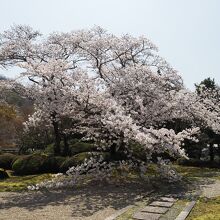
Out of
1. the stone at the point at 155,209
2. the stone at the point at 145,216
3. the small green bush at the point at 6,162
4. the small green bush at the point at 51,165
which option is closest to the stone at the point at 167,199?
the stone at the point at 155,209

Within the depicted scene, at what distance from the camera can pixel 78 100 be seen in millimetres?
16250

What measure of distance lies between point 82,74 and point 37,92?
8.55ft

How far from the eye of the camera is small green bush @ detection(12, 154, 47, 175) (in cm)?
2069

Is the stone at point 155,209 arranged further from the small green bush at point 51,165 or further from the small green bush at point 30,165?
the small green bush at point 30,165

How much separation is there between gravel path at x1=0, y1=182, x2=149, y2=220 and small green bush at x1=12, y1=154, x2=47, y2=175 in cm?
621

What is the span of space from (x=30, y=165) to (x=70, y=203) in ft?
30.4

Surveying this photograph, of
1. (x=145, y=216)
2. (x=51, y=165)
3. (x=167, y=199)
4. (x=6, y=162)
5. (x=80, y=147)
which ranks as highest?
(x=80, y=147)

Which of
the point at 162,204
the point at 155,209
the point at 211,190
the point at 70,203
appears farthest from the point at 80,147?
the point at 155,209

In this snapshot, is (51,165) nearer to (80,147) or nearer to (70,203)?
(80,147)

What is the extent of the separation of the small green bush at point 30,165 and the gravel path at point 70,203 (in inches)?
244

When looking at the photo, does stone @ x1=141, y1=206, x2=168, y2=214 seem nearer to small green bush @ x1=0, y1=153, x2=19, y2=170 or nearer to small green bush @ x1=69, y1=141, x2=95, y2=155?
small green bush @ x1=69, y1=141, x2=95, y2=155

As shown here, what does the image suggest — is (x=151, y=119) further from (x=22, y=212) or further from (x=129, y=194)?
(x=22, y=212)

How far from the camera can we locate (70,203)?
39.9 ft

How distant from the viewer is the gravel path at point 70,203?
1056 cm
